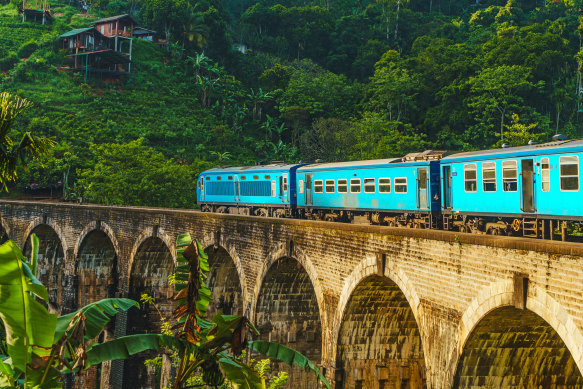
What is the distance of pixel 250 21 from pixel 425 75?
30.9 metres

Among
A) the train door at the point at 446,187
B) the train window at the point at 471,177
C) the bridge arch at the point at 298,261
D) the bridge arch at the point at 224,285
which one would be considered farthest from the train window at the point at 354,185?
the bridge arch at the point at 224,285

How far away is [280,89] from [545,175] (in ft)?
196

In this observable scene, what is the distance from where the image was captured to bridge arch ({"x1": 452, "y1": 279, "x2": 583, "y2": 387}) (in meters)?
11.1

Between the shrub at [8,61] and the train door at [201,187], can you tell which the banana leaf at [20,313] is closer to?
the train door at [201,187]

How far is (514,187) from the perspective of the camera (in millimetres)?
14609

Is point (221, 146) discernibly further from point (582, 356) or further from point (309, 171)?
point (582, 356)

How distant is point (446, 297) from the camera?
42.5ft

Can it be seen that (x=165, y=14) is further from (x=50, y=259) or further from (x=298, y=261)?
(x=298, y=261)

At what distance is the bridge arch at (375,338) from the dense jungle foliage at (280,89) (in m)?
28.2

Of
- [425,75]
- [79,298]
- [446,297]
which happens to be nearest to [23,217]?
[79,298]

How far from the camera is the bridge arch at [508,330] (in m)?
11.1

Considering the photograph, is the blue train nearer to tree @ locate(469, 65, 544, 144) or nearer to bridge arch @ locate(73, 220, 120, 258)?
bridge arch @ locate(73, 220, 120, 258)

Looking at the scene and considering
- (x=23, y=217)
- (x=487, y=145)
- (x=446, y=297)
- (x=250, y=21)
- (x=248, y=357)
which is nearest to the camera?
(x=446, y=297)

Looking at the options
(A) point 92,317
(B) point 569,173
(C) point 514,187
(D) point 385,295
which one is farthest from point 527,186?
(A) point 92,317
